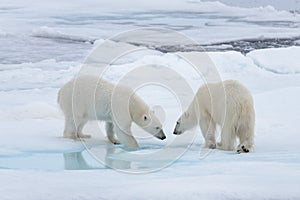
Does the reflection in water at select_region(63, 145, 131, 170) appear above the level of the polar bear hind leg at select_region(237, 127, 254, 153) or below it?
below

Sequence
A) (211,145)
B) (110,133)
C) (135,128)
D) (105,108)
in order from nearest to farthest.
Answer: (211,145) → (105,108) → (110,133) → (135,128)

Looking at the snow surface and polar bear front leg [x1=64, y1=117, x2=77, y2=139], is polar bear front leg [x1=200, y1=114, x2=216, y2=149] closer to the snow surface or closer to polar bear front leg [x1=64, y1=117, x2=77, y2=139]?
the snow surface

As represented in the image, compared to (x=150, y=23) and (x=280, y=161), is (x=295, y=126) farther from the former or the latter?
(x=150, y=23)

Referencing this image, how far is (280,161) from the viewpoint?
4168 millimetres

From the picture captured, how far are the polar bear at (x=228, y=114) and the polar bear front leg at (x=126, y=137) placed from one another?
58 centimetres

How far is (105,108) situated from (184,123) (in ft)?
2.33

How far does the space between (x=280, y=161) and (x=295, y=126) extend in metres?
1.34

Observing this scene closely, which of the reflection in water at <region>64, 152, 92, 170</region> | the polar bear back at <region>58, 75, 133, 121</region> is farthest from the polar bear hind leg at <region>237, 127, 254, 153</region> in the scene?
the reflection in water at <region>64, 152, 92, 170</region>

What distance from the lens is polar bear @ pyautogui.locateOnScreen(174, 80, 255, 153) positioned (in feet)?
15.3

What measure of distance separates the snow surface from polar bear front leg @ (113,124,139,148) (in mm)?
95

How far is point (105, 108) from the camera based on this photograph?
519cm

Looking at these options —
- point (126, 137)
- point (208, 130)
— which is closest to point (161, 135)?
point (126, 137)

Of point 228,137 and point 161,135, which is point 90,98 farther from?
point 228,137

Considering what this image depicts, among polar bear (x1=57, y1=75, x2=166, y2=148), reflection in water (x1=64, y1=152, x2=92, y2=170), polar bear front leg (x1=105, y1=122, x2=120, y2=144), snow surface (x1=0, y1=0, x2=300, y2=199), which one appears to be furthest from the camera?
polar bear front leg (x1=105, y1=122, x2=120, y2=144)
